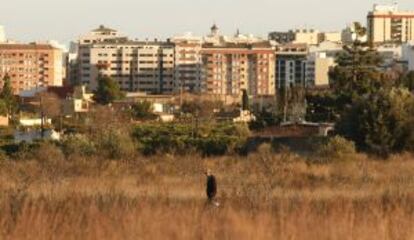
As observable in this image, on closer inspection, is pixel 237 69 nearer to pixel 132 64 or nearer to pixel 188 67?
pixel 188 67

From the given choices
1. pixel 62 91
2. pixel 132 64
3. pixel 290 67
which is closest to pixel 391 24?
pixel 290 67

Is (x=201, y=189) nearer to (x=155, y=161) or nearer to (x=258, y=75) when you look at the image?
(x=155, y=161)

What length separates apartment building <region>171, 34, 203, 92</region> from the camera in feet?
346

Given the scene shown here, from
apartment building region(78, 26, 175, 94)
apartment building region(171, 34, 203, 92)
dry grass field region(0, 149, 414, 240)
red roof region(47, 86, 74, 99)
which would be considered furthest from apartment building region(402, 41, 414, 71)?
dry grass field region(0, 149, 414, 240)

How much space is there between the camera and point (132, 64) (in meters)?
107

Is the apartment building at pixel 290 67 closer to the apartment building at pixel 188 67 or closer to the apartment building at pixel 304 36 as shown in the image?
the apartment building at pixel 188 67

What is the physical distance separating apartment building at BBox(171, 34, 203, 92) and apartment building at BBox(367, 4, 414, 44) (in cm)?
3011

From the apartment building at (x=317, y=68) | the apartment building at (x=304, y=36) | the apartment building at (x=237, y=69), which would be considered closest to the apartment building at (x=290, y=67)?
the apartment building at (x=317, y=68)

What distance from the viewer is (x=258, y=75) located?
104375mm

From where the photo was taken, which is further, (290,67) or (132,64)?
(290,67)

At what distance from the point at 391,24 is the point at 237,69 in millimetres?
37454

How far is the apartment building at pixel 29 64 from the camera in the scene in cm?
10438

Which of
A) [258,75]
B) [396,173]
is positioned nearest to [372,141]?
[396,173]

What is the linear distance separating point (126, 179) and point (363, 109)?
12206mm
